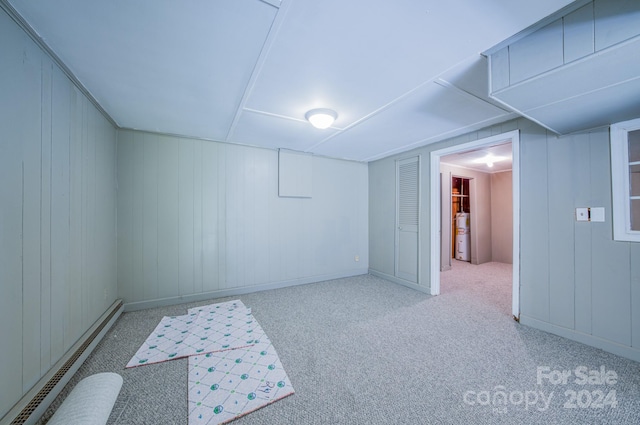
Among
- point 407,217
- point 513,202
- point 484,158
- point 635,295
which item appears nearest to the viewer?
point 635,295

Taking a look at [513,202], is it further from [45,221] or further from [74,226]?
[74,226]

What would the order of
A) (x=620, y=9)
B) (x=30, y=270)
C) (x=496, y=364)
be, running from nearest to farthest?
(x=620, y=9), (x=30, y=270), (x=496, y=364)

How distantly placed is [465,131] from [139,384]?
4.20 metres

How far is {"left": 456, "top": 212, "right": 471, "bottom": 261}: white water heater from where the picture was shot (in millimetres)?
5953

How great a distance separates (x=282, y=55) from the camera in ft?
5.26

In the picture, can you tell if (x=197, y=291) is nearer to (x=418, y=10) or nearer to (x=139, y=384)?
(x=139, y=384)

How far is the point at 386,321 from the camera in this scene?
2682 mm

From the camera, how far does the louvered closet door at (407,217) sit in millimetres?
3818

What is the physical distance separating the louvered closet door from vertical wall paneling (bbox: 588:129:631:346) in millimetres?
1885

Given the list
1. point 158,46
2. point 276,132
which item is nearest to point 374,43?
point 158,46

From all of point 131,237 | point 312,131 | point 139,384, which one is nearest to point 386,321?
point 139,384

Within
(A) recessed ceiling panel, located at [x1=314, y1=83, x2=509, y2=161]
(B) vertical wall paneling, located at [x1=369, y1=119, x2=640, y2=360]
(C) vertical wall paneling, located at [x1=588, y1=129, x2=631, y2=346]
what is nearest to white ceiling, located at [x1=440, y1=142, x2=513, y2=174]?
Answer: (A) recessed ceiling panel, located at [x1=314, y1=83, x2=509, y2=161]

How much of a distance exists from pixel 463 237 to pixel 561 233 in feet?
12.6

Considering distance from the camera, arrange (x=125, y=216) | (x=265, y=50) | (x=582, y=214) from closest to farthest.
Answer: (x=265, y=50)
(x=582, y=214)
(x=125, y=216)
